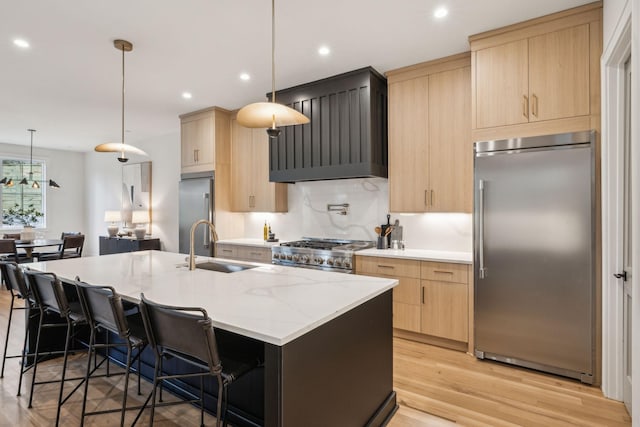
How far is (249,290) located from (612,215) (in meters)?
2.45

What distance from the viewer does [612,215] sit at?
2.33m

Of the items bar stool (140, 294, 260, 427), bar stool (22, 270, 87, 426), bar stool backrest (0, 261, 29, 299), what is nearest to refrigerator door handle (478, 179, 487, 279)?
bar stool (140, 294, 260, 427)

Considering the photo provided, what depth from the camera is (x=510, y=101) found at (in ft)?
9.36

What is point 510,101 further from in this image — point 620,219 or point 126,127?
point 126,127

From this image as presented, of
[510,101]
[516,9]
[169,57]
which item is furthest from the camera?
[169,57]

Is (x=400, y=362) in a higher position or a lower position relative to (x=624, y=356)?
lower

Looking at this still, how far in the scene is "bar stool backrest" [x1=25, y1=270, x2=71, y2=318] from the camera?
2127 mm

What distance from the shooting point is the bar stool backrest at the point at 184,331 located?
134 centimetres

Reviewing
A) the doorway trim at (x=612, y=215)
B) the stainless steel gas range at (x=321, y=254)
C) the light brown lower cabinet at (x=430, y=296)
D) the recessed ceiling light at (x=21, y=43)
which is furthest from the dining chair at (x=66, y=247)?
the doorway trim at (x=612, y=215)

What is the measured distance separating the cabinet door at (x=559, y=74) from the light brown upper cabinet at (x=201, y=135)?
394 centimetres

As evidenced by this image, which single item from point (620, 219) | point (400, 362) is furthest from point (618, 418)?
point (400, 362)

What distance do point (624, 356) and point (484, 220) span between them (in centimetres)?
125

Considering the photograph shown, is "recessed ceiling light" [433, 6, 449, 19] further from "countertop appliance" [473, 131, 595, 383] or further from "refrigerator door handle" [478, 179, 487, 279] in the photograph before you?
"refrigerator door handle" [478, 179, 487, 279]

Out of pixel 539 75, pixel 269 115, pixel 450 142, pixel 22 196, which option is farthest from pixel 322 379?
pixel 22 196
